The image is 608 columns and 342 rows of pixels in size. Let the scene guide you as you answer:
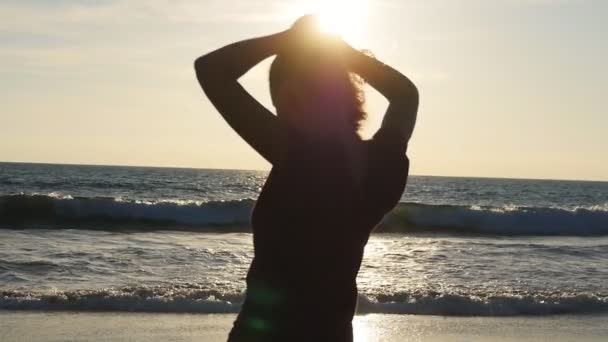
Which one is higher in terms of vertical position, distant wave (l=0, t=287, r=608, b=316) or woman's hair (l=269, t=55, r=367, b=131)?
woman's hair (l=269, t=55, r=367, b=131)

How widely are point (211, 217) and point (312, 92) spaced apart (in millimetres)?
21690

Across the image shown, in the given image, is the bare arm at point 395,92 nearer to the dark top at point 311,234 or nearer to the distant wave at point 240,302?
the dark top at point 311,234

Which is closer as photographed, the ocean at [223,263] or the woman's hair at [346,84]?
the woman's hair at [346,84]

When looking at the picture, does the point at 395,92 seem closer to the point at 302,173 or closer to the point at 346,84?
the point at 346,84

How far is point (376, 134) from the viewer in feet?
6.34

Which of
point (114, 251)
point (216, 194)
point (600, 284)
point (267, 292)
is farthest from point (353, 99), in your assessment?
point (216, 194)

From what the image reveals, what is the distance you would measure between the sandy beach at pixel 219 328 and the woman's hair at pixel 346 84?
19.5 feet

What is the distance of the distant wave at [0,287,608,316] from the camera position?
8.90 meters

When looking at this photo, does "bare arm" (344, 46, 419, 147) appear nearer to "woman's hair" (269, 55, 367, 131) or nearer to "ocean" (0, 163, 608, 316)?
"woman's hair" (269, 55, 367, 131)

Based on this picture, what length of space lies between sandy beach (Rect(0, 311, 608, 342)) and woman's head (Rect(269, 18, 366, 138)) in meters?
5.97

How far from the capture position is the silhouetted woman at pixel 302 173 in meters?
1.82

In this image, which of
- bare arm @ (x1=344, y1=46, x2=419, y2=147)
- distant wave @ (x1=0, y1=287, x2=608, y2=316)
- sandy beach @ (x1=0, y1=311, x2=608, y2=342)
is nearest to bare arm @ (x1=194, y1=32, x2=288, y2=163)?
bare arm @ (x1=344, y1=46, x2=419, y2=147)

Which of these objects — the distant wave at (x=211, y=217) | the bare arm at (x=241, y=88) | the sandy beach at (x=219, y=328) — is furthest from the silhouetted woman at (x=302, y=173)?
the distant wave at (x=211, y=217)

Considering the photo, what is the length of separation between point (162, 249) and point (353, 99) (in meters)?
12.4
